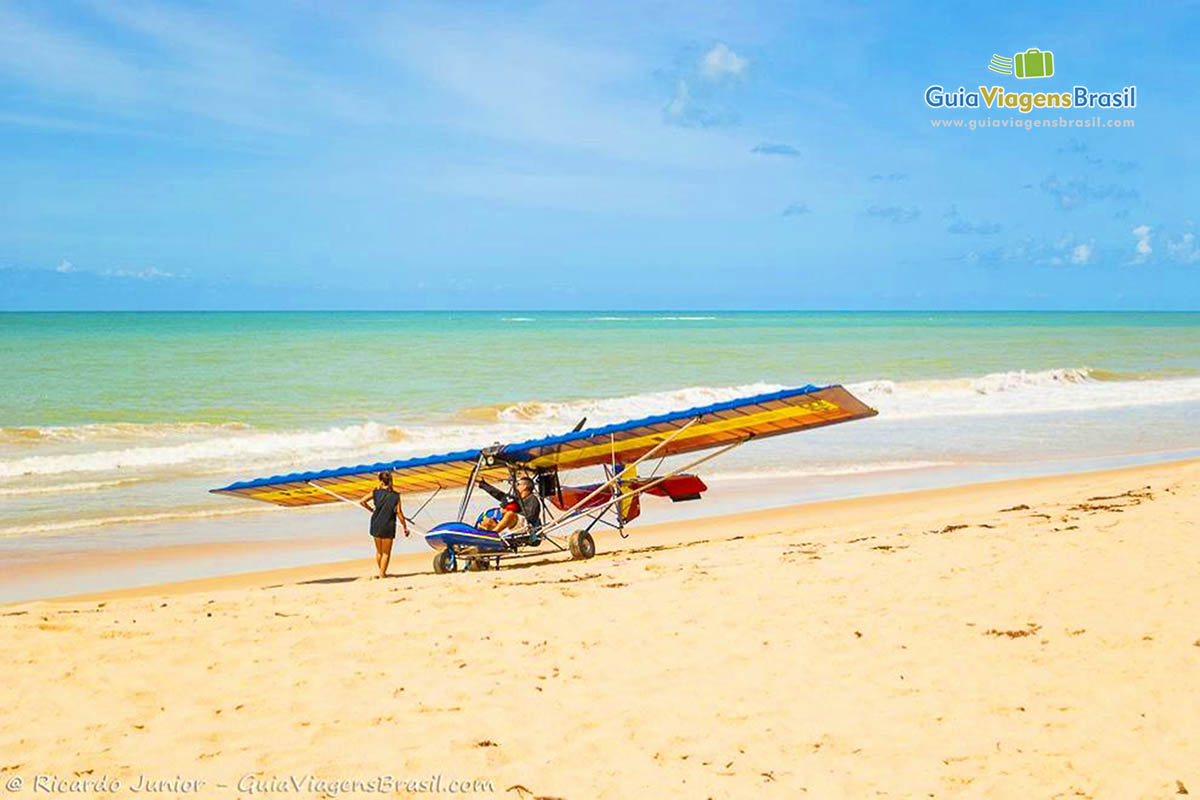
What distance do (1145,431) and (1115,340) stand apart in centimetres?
5563

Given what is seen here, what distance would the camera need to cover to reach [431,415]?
26.5m

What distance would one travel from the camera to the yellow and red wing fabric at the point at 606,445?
9852mm

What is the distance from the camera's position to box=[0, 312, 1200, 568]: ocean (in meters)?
15.0

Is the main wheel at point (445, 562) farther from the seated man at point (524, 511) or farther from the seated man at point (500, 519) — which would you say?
the seated man at point (524, 511)

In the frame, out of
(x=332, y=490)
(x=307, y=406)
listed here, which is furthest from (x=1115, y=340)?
(x=332, y=490)

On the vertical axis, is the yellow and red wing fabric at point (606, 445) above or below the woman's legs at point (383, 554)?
above

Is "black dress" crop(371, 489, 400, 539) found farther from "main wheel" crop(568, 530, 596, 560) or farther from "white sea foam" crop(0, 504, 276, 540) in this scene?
"white sea foam" crop(0, 504, 276, 540)

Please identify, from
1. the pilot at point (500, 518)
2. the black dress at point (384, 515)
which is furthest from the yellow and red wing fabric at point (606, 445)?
the pilot at point (500, 518)

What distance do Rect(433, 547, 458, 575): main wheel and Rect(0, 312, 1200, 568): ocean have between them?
11.5 ft

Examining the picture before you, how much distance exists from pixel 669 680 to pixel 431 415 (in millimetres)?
21521

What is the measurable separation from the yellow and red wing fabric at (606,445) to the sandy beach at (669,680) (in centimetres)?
163

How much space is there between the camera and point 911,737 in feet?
15.4

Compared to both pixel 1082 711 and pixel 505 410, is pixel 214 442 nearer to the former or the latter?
pixel 505 410

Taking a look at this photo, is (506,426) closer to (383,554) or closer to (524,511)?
(524,511)
